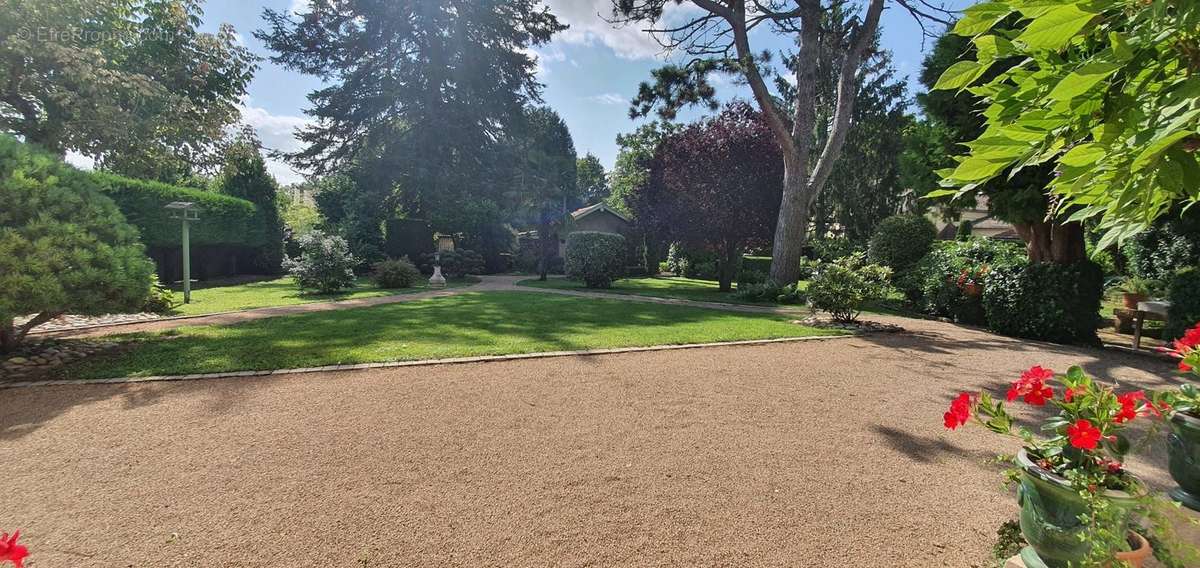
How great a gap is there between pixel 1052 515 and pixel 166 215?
69.5 ft

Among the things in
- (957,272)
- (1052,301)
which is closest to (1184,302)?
(1052,301)

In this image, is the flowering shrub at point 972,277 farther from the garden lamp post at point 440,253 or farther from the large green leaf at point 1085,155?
the garden lamp post at point 440,253

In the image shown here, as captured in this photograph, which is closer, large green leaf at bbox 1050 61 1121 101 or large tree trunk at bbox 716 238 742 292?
large green leaf at bbox 1050 61 1121 101

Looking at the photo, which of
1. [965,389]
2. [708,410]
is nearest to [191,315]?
[708,410]

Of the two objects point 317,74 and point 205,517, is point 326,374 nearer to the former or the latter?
point 205,517

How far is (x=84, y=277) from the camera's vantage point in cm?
546

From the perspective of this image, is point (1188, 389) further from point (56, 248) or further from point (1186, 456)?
point (56, 248)

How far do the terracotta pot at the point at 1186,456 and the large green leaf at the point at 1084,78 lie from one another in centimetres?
221

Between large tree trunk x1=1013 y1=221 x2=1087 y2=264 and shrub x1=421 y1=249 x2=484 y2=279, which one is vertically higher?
large tree trunk x1=1013 y1=221 x2=1087 y2=264

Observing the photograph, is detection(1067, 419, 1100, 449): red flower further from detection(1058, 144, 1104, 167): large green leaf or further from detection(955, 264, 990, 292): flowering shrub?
detection(955, 264, 990, 292): flowering shrub

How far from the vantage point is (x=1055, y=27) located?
96 cm

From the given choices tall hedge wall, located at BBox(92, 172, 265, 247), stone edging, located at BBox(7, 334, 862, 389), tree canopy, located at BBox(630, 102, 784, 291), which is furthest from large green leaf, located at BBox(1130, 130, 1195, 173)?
tall hedge wall, located at BBox(92, 172, 265, 247)

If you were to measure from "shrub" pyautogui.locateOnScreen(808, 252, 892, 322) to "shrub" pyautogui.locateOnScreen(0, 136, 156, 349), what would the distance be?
34.5 feet

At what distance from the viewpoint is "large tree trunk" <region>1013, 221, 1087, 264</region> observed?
795 centimetres
